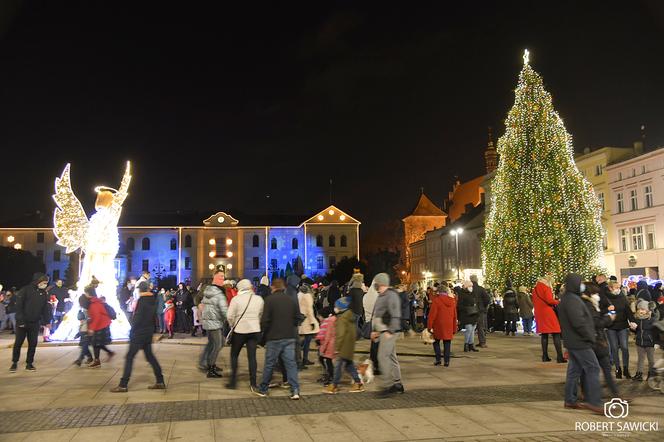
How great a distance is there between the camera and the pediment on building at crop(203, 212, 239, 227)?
297 ft

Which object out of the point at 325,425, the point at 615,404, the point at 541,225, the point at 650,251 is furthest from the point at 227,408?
the point at 650,251

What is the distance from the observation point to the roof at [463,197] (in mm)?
91838

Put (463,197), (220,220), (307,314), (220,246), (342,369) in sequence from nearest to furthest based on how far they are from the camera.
Result: (342,369), (307,314), (220,246), (220,220), (463,197)

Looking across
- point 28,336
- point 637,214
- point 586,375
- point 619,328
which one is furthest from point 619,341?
point 637,214

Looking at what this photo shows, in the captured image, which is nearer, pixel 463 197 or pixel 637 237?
pixel 637 237

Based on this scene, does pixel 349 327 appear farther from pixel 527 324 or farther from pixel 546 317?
pixel 527 324

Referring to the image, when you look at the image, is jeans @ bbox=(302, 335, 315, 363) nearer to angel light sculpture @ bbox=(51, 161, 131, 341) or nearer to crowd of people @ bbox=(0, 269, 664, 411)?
crowd of people @ bbox=(0, 269, 664, 411)

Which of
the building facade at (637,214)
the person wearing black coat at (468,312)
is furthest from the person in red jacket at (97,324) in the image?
the building facade at (637,214)

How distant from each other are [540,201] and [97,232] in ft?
Result: 60.2

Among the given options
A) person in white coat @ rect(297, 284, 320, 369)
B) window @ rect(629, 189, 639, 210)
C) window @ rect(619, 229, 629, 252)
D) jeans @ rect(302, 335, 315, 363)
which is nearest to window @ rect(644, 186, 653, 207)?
window @ rect(629, 189, 639, 210)

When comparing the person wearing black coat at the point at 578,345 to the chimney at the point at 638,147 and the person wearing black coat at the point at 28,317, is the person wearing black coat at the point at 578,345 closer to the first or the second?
the person wearing black coat at the point at 28,317

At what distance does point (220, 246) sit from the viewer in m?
90.1

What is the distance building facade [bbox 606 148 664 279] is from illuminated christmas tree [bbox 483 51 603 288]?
18.2 m

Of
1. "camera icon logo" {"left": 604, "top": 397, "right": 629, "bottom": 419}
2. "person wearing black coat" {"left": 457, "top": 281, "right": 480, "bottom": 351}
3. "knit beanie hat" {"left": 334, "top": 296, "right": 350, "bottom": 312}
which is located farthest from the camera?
"person wearing black coat" {"left": 457, "top": 281, "right": 480, "bottom": 351}
